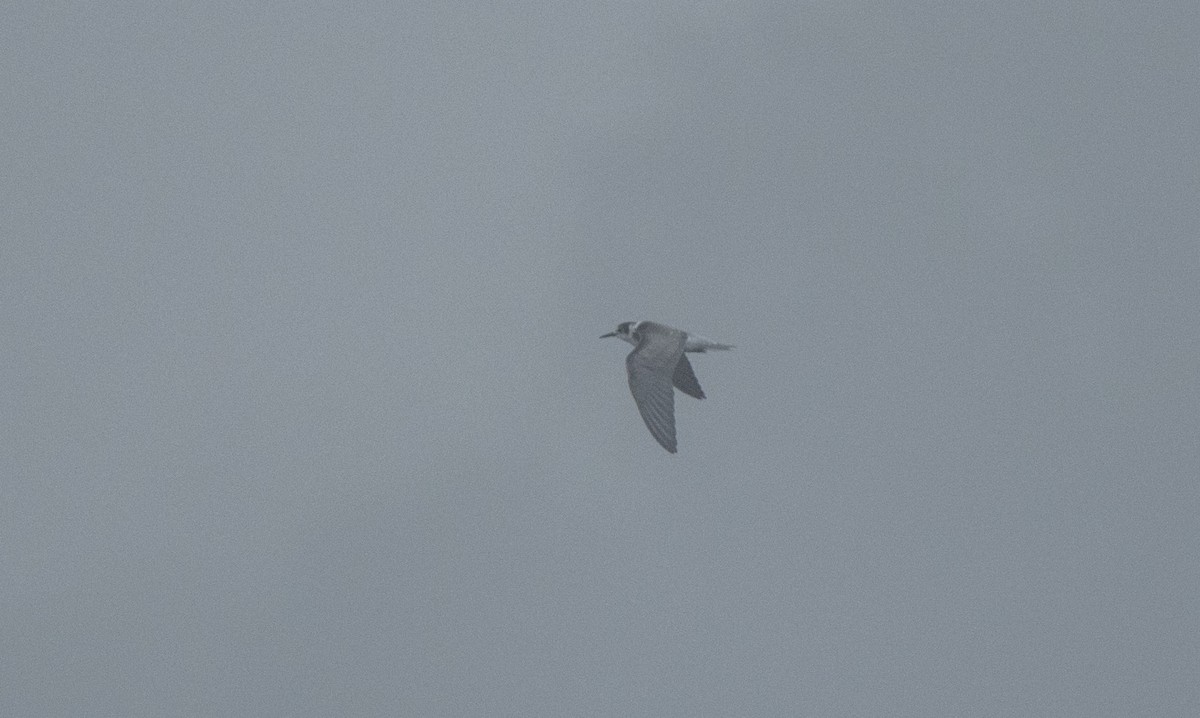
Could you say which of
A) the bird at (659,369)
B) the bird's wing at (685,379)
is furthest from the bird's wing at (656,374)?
the bird's wing at (685,379)

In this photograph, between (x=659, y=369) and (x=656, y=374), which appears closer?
(x=656, y=374)

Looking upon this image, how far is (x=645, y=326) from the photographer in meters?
59.3

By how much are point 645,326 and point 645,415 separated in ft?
11.5

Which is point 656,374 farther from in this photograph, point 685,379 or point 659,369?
point 685,379

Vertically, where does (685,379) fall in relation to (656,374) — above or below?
above

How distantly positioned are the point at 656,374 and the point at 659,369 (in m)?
0.19

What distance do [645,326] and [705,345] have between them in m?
1.69

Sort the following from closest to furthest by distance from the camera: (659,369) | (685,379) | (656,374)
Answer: (656,374)
(659,369)
(685,379)

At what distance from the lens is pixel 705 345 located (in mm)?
58594

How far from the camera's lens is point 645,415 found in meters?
56.5

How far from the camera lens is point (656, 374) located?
5753 centimetres

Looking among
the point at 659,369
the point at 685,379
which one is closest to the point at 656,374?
the point at 659,369

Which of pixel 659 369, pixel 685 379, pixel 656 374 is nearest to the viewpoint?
pixel 656 374

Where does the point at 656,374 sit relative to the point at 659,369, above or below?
below
